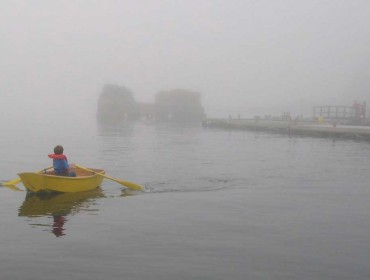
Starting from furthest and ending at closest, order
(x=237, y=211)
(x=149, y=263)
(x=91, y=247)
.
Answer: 1. (x=237, y=211)
2. (x=91, y=247)
3. (x=149, y=263)

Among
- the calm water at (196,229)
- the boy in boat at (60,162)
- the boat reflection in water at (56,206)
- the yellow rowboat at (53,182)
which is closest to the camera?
the calm water at (196,229)

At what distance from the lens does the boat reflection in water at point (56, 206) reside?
46.5ft

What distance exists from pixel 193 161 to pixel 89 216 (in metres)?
18.1

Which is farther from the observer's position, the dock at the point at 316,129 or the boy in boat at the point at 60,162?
the dock at the point at 316,129

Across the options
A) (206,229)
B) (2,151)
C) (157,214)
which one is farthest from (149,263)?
(2,151)

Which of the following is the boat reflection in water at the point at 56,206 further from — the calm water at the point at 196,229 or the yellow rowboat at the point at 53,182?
the yellow rowboat at the point at 53,182

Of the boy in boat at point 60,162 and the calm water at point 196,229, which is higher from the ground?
the boy in boat at point 60,162

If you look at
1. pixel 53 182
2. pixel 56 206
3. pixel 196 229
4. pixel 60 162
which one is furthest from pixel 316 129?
pixel 196 229

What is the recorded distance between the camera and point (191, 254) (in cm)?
1132

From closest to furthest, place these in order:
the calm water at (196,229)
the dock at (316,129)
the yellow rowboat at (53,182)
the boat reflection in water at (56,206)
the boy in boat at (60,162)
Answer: the calm water at (196,229) < the boat reflection in water at (56,206) < the yellow rowboat at (53,182) < the boy in boat at (60,162) < the dock at (316,129)

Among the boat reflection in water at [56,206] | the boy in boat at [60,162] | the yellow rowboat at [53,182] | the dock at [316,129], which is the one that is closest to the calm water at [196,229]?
the boat reflection in water at [56,206]

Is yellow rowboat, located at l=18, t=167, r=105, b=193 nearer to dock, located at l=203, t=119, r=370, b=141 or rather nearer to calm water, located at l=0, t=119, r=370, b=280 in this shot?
calm water, located at l=0, t=119, r=370, b=280

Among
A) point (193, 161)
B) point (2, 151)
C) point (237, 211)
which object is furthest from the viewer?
point (2, 151)

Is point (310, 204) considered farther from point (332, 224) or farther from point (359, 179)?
point (359, 179)
